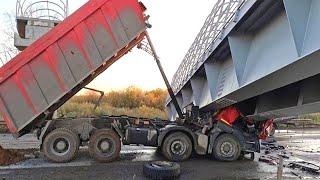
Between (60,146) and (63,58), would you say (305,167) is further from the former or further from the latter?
(63,58)

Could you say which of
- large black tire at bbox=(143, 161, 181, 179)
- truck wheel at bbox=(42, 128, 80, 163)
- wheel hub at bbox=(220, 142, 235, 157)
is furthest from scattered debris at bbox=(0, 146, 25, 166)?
wheel hub at bbox=(220, 142, 235, 157)

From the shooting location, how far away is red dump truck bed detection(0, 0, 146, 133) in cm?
1017

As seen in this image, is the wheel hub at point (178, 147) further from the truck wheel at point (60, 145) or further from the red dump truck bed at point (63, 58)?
the red dump truck bed at point (63, 58)

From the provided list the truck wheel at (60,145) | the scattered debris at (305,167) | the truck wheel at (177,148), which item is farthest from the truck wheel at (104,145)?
the scattered debris at (305,167)

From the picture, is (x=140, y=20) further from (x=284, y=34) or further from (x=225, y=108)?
(x=284, y=34)

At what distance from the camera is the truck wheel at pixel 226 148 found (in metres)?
11.5

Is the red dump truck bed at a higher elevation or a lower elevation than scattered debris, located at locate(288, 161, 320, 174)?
higher

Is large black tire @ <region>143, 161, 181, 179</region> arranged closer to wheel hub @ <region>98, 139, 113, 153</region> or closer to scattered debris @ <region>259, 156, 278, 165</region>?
wheel hub @ <region>98, 139, 113, 153</region>

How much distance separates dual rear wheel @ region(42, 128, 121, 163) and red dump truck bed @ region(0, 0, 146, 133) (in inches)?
31.3

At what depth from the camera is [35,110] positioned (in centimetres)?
1034

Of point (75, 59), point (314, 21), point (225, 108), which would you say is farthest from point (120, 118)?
point (314, 21)

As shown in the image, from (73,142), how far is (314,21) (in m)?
7.43

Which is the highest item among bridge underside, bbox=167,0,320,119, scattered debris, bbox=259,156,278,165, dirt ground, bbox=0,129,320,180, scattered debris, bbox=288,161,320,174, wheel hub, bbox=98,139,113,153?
bridge underside, bbox=167,0,320,119

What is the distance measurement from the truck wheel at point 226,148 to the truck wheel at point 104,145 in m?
2.80
